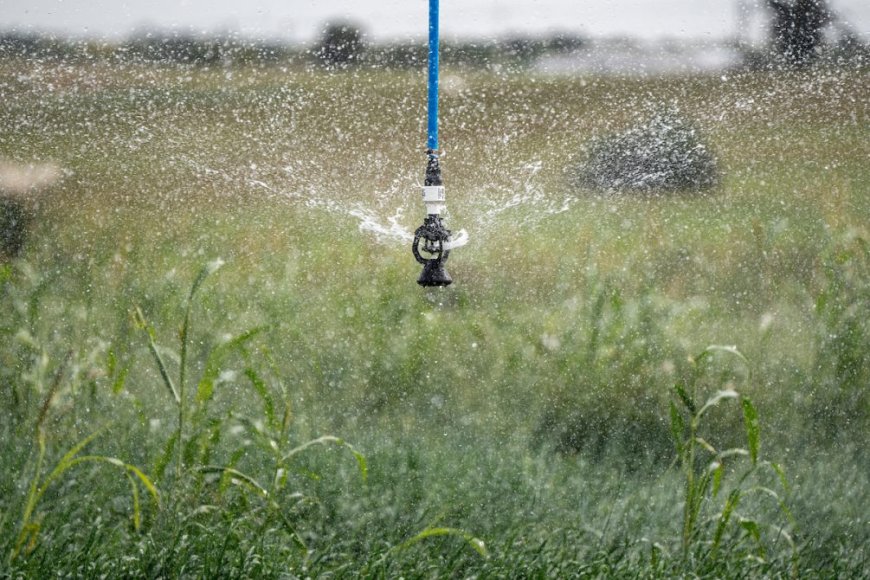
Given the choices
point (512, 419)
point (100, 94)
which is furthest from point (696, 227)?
point (100, 94)

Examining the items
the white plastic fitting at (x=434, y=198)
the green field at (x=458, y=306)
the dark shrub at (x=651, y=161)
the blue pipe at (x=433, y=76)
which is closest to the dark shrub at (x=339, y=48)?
the green field at (x=458, y=306)

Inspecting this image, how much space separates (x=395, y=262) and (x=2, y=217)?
94cm

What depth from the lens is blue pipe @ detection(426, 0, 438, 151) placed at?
1664 mm

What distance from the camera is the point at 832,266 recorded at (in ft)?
8.04

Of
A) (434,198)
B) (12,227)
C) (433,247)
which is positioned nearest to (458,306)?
(433,247)

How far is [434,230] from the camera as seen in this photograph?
169 centimetres

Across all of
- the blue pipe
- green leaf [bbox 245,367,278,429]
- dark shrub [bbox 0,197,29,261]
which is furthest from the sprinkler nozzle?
dark shrub [bbox 0,197,29,261]

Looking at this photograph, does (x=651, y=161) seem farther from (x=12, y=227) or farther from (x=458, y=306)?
(x=12, y=227)

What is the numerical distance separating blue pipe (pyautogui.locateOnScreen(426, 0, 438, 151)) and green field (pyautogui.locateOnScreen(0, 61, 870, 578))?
1.88 ft

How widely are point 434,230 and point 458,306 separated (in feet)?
2.28

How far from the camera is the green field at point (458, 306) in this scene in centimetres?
192

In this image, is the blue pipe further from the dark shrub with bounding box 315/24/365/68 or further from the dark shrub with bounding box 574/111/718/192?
the dark shrub with bounding box 574/111/718/192

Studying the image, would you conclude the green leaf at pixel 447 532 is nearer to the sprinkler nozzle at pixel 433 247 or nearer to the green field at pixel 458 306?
the green field at pixel 458 306

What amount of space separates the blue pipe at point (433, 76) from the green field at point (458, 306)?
0.57 metres
